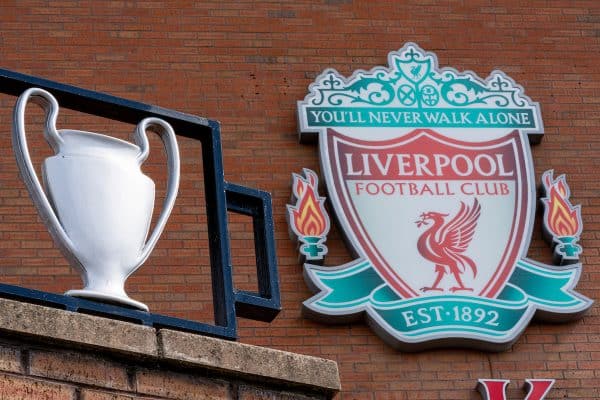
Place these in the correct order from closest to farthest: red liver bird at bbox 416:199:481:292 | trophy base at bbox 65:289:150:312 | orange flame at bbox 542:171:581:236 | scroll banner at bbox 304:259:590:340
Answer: trophy base at bbox 65:289:150:312
scroll banner at bbox 304:259:590:340
red liver bird at bbox 416:199:481:292
orange flame at bbox 542:171:581:236

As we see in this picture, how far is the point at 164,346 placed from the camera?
15.1ft

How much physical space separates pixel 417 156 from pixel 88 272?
15.3ft

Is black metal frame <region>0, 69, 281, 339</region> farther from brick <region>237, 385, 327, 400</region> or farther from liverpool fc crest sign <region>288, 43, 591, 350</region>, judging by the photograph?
liverpool fc crest sign <region>288, 43, 591, 350</region>

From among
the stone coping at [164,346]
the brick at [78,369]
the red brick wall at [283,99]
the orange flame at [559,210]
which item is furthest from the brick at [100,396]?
the orange flame at [559,210]

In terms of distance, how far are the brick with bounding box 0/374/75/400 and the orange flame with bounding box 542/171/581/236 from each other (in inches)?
205

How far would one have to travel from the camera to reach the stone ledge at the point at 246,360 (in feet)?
15.2

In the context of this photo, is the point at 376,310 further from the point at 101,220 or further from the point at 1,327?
the point at 1,327

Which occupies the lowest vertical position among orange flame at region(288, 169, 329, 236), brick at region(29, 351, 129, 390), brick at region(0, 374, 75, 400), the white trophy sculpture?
brick at region(0, 374, 75, 400)

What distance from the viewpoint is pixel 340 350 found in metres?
8.52

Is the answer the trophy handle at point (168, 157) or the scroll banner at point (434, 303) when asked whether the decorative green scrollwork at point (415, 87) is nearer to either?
the scroll banner at point (434, 303)

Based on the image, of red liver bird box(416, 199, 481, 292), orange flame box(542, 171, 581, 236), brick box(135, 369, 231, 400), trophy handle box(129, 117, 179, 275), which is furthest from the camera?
orange flame box(542, 171, 581, 236)

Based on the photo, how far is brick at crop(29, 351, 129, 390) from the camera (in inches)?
172

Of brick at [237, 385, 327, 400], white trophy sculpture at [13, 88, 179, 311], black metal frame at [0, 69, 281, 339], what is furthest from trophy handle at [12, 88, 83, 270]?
brick at [237, 385, 327, 400]

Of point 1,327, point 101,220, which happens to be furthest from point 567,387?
point 1,327
